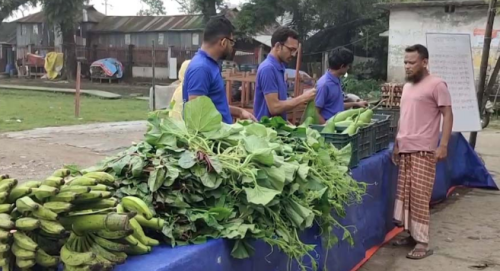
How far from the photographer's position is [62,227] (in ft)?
6.72

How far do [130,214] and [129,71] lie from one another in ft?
112

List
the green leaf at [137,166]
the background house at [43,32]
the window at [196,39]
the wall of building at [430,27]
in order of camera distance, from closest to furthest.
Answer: the green leaf at [137,166] < the wall of building at [430,27] < the window at [196,39] < the background house at [43,32]

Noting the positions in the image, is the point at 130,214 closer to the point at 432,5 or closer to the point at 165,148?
the point at 165,148

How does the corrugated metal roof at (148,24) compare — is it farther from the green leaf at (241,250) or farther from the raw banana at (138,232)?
the raw banana at (138,232)

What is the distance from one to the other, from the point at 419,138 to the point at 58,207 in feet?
11.3

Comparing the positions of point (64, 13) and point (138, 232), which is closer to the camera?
point (138, 232)

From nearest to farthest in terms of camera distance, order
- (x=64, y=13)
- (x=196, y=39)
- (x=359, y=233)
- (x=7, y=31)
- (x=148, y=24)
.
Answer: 1. (x=359, y=233)
2. (x=64, y=13)
3. (x=196, y=39)
4. (x=148, y=24)
5. (x=7, y=31)

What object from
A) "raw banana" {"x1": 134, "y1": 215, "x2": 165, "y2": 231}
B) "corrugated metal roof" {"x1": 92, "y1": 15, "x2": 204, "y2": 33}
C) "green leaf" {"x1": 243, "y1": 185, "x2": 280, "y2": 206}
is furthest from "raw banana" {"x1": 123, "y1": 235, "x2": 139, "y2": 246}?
"corrugated metal roof" {"x1": 92, "y1": 15, "x2": 204, "y2": 33}

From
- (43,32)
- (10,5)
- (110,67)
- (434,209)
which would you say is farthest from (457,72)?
(43,32)

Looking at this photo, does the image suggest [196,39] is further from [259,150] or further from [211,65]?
[259,150]

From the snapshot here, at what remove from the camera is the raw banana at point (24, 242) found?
1993mm

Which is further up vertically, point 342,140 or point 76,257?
point 342,140

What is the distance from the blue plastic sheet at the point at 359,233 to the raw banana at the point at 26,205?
385 mm

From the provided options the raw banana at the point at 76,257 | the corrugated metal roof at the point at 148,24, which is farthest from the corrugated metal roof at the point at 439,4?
the raw banana at the point at 76,257
